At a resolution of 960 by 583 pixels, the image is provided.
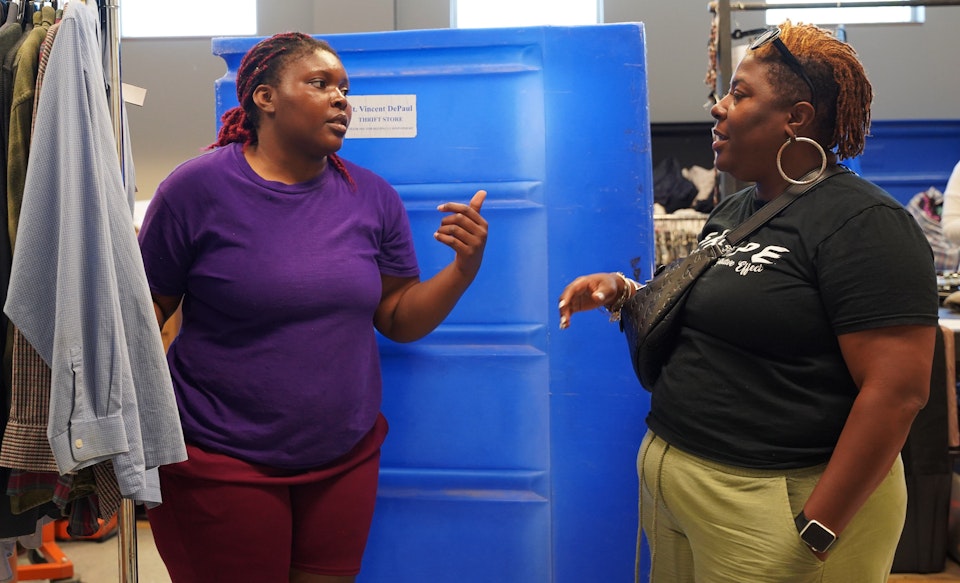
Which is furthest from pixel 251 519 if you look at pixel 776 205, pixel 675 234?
pixel 675 234

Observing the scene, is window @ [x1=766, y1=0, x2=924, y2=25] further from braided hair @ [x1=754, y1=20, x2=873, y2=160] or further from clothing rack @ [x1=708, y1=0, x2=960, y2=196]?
braided hair @ [x1=754, y1=20, x2=873, y2=160]

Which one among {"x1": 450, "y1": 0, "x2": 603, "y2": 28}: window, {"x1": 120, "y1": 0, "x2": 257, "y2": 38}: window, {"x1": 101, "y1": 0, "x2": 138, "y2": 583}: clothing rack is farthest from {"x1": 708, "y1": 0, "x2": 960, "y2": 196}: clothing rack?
{"x1": 120, "y1": 0, "x2": 257, "y2": 38}: window

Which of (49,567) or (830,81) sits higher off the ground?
(830,81)

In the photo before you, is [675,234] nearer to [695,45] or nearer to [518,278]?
[695,45]

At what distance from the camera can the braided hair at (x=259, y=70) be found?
1.85 meters

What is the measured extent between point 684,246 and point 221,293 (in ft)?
13.7

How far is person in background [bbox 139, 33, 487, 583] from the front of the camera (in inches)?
67.3

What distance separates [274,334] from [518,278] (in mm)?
768

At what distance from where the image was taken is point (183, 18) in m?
7.05

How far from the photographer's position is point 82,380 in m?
1.39

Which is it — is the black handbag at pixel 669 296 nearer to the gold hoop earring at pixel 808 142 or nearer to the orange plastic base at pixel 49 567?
the gold hoop earring at pixel 808 142

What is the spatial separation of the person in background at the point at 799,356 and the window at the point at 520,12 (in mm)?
5504

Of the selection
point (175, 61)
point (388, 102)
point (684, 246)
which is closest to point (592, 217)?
point (388, 102)

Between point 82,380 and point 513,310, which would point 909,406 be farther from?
point 82,380
